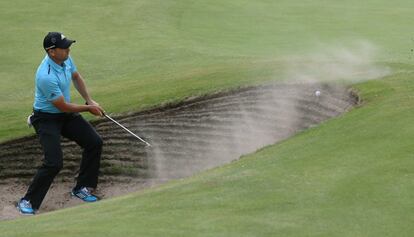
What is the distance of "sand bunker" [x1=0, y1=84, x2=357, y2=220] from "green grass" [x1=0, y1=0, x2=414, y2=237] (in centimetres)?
56

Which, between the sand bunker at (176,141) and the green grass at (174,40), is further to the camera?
the green grass at (174,40)

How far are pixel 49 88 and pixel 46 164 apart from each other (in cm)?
92

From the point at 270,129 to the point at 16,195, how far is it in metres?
3.53

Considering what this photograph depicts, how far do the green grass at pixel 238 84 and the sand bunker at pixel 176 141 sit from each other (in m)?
0.56

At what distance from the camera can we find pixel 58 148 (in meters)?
10.4

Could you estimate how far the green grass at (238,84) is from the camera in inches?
287

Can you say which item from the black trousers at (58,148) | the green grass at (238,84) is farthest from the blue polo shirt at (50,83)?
the green grass at (238,84)

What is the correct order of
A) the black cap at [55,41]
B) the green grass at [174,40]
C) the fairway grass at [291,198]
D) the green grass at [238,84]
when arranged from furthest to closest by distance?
the green grass at [174,40], the black cap at [55,41], the green grass at [238,84], the fairway grass at [291,198]

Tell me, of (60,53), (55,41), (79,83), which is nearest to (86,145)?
(79,83)

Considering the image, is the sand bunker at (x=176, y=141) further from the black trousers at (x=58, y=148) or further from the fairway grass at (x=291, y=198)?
the fairway grass at (x=291, y=198)

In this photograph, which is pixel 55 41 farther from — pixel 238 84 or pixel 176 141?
pixel 238 84

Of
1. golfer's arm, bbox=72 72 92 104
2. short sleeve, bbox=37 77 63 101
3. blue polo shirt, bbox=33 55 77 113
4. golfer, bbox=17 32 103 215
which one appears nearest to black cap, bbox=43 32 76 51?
golfer, bbox=17 32 103 215

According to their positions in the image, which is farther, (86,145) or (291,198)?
A: (86,145)

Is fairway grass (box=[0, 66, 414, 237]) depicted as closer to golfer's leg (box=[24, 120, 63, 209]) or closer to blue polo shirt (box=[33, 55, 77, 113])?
golfer's leg (box=[24, 120, 63, 209])
